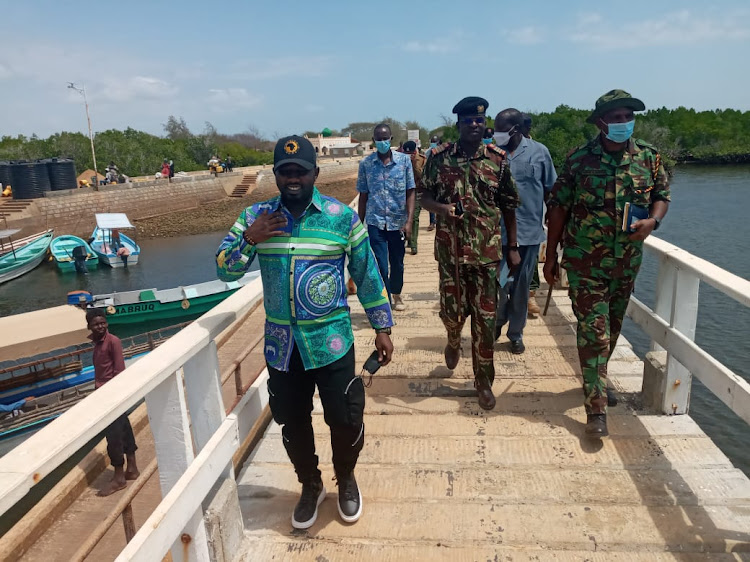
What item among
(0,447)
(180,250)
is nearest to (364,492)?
(0,447)

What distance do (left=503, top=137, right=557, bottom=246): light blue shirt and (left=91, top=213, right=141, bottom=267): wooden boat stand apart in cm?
2574

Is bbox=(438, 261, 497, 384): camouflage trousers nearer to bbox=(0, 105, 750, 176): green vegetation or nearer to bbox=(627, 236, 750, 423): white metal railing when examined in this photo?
bbox=(627, 236, 750, 423): white metal railing

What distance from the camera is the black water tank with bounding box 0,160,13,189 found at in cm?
3266

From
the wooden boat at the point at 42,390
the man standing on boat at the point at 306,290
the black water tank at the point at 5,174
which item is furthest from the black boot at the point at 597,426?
→ the black water tank at the point at 5,174

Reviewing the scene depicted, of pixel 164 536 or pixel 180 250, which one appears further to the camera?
pixel 180 250

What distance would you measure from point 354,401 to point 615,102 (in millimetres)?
2205

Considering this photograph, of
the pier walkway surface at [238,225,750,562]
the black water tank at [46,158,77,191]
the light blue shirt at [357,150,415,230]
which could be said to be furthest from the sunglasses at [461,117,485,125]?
the black water tank at [46,158,77,191]

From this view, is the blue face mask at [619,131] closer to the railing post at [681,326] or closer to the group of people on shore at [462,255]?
the group of people on shore at [462,255]

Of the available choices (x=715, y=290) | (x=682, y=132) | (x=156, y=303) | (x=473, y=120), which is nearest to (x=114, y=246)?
(x=156, y=303)

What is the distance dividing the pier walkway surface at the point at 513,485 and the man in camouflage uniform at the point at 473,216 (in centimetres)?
47

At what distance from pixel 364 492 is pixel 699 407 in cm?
801

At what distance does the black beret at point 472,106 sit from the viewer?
139 inches

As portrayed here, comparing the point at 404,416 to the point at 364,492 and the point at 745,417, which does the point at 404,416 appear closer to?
the point at 364,492

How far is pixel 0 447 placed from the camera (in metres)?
9.37
